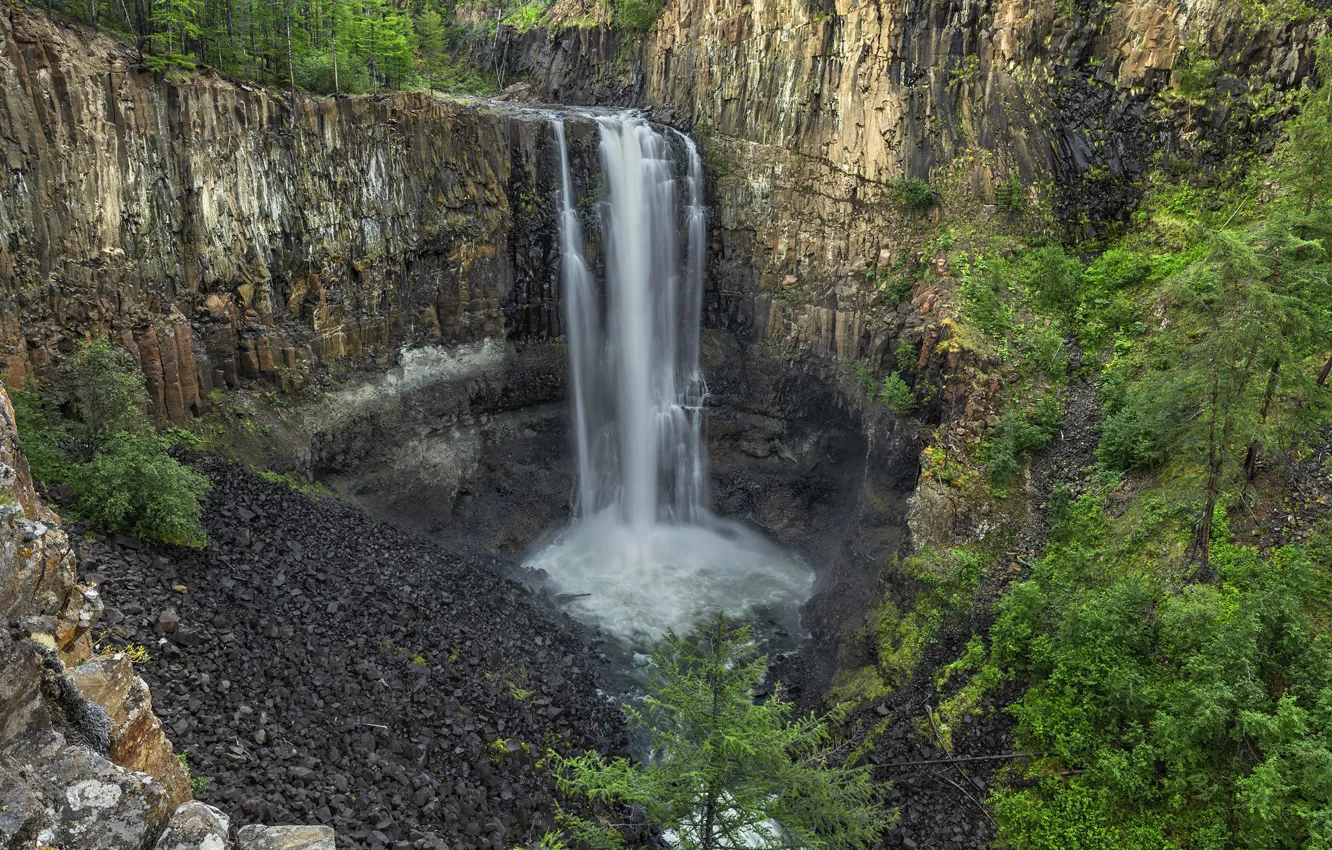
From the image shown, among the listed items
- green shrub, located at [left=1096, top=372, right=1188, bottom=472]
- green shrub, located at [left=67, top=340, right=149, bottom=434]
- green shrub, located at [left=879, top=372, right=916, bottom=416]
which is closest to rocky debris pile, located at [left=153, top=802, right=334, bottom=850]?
green shrub, located at [left=67, top=340, right=149, bottom=434]

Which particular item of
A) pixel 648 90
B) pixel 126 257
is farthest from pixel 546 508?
pixel 648 90

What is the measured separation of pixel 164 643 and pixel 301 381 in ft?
41.9

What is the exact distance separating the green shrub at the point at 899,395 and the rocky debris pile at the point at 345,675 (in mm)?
12329

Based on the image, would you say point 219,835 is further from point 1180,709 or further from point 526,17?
point 526,17

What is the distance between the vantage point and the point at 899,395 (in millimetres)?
23484

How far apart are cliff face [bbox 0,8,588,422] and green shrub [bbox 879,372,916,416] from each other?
13268 millimetres

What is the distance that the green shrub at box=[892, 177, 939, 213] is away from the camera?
26.5 metres

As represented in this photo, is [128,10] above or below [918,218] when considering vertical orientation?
above

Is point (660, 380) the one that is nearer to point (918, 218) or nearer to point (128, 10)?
point (918, 218)

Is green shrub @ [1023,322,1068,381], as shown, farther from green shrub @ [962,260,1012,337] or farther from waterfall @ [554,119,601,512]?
waterfall @ [554,119,601,512]

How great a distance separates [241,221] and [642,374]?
14.8m

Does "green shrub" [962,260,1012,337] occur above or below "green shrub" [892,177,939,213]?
below

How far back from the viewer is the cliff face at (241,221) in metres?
18.0

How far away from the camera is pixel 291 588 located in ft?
55.2
